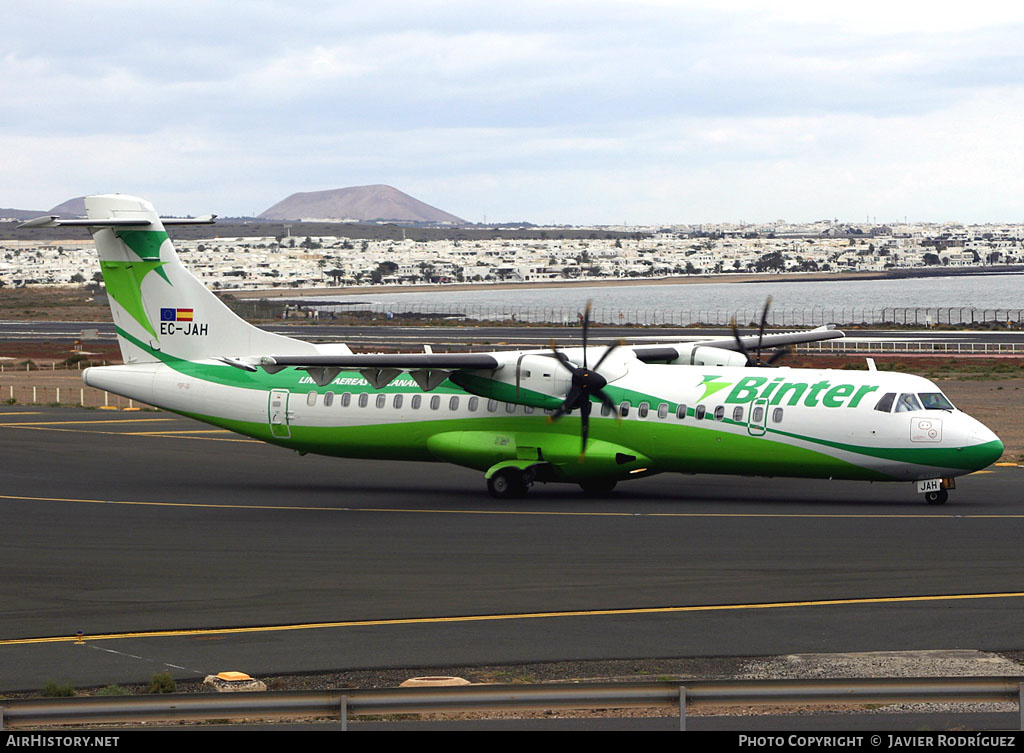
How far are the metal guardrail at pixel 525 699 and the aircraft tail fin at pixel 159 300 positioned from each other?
26333 millimetres

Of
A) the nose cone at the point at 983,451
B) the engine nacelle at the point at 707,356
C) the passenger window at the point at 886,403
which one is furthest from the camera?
the engine nacelle at the point at 707,356

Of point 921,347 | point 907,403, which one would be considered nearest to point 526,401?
point 907,403

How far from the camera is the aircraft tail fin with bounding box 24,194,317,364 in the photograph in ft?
122

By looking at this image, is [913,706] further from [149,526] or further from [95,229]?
[95,229]

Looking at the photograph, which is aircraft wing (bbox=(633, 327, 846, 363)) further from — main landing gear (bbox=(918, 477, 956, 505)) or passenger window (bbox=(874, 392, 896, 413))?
main landing gear (bbox=(918, 477, 956, 505))

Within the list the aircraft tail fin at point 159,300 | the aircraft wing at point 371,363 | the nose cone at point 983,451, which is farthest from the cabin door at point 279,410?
the nose cone at point 983,451

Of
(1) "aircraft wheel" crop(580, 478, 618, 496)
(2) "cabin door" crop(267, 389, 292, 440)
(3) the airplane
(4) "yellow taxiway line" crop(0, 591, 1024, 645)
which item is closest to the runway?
(4) "yellow taxiway line" crop(0, 591, 1024, 645)

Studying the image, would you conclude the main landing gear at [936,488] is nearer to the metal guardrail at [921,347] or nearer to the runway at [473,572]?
the runway at [473,572]

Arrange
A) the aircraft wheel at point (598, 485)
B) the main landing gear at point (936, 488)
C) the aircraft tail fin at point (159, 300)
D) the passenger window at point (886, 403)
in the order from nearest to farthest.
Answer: the main landing gear at point (936, 488), the passenger window at point (886, 403), the aircraft wheel at point (598, 485), the aircraft tail fin at point (159, 300)

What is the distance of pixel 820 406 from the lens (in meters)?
31.2

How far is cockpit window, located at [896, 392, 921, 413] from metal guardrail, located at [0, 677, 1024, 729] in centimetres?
1997

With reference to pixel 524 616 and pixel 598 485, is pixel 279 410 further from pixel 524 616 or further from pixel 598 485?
pixel 524 616

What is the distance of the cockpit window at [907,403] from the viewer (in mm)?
30594
